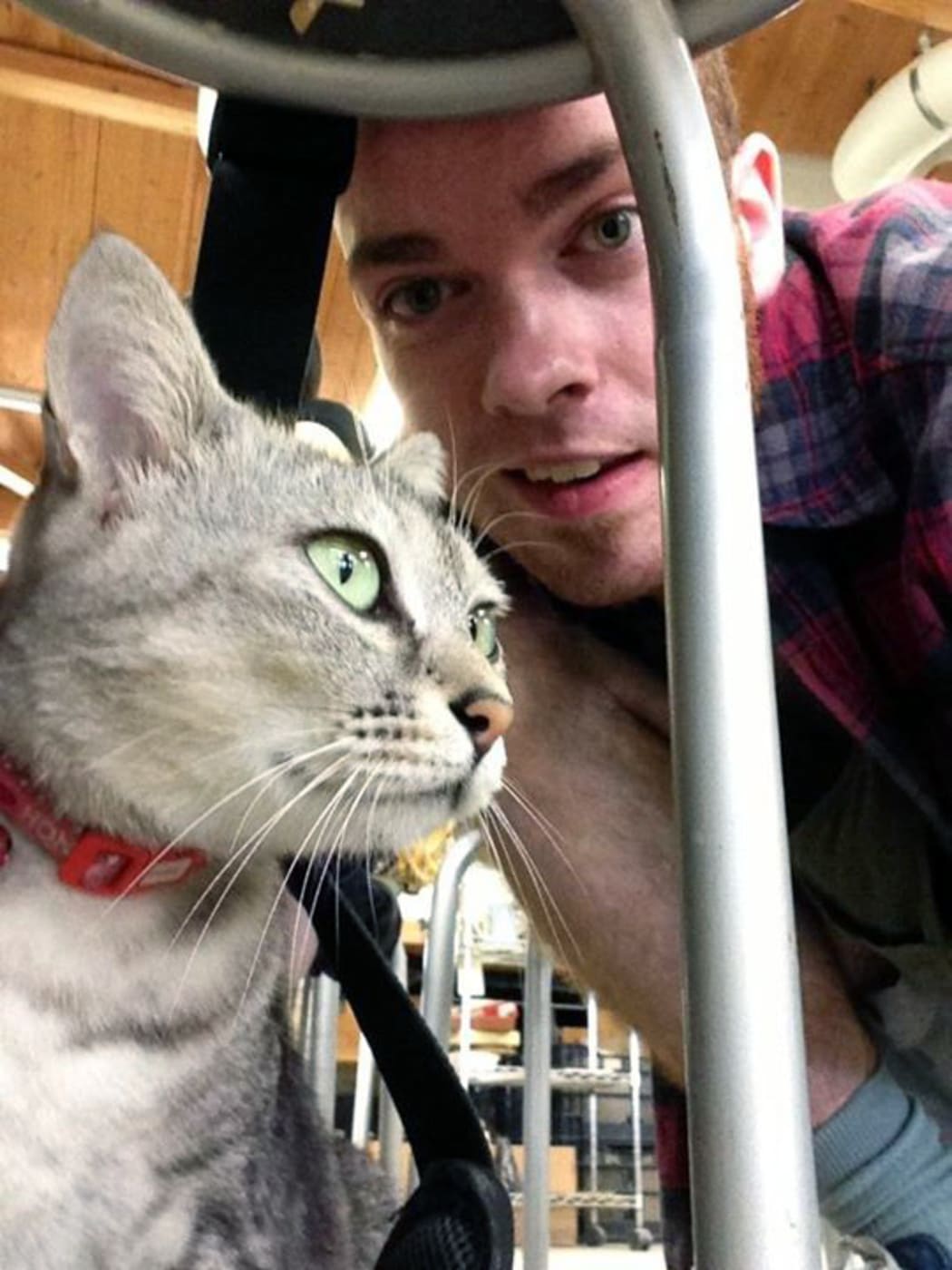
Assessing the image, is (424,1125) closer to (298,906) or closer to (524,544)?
(298,906)

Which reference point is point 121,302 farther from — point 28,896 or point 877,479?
point 877,479

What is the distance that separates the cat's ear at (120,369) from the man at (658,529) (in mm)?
265

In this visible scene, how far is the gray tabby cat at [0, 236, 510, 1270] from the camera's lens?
→ 0.59 meters

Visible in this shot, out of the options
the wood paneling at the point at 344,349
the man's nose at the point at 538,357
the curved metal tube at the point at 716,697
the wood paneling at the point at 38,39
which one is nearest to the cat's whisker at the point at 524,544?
the man's nose at the point at 538,357

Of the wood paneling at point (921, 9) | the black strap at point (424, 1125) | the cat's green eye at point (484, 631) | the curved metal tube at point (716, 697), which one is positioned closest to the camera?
the curved metal tube at point (716, 697)

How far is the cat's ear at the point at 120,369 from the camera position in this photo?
626mm

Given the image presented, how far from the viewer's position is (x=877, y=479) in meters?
0.96

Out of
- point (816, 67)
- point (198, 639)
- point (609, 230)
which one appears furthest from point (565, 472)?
point (816, 67)

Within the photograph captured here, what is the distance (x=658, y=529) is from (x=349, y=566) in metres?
0.31

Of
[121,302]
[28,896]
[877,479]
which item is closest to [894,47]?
[877,479]

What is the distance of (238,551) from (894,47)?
78.7 inches

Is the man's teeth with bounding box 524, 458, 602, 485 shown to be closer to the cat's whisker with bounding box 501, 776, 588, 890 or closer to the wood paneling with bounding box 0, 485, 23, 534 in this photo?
the cat's whisker with bounding box 501, 776, 588, 890

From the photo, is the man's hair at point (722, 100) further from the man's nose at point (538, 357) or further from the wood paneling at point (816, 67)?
the wood paneling at point (816, 67)

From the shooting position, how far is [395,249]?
0.97m
